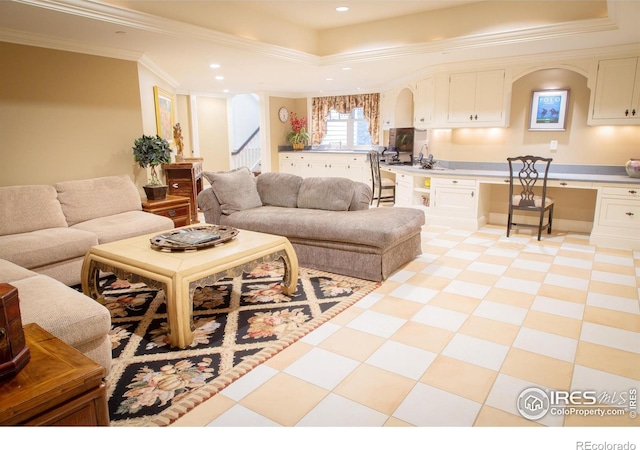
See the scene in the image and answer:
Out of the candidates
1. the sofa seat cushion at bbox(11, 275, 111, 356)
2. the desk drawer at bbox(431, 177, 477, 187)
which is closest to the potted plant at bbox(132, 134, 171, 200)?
the sofa seat cushion at bbox(11, 275, 111, 356)

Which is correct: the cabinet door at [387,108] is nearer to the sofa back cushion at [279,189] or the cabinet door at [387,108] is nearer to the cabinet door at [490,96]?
the cabinet door at [490,96]

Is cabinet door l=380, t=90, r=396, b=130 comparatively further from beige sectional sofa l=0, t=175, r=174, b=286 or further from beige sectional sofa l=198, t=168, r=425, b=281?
beige sectional sofa l=0, t=175, r=174, b=286

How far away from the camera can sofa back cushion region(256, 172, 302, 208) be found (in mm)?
4832

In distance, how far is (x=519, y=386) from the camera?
7.19ft

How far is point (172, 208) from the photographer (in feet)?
16.5

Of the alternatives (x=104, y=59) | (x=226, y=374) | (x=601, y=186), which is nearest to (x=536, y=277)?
(x=601, y=186)

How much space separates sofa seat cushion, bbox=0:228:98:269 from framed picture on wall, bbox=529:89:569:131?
5.52 meters

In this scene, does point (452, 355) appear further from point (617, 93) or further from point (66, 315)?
point (617, 93)

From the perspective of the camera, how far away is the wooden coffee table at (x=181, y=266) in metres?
2.54

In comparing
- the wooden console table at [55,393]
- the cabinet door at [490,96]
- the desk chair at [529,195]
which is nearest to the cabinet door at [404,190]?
the cabinet door at [490,96]
